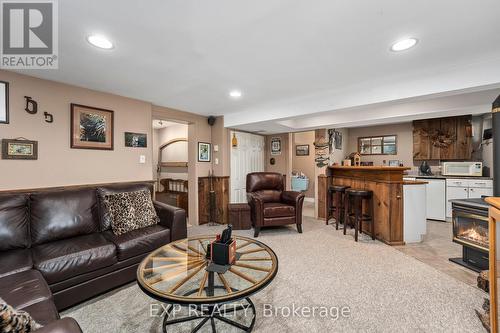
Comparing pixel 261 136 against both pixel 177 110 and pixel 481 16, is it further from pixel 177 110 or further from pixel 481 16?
pixel 481 16

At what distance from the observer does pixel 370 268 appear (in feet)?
8.11

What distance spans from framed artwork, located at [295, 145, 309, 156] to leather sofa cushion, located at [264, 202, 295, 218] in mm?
3388

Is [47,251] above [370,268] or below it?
above

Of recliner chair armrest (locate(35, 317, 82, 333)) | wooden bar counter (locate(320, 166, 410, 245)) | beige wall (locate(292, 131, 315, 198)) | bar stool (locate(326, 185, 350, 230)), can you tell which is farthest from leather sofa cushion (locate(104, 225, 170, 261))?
beige wall (locate(292, 131, 315, 198))

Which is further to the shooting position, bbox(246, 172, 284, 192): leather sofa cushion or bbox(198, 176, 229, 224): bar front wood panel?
bbox(198, 176, 229, 224): bar front wood panel

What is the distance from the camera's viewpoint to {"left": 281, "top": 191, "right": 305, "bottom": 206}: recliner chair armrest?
380cm

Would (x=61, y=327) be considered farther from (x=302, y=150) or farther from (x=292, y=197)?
(x=302, y=150)

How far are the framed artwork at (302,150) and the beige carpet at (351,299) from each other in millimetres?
4229

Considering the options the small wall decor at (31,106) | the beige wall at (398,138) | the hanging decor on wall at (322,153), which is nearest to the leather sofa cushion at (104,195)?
the small wall decor at (31,106)

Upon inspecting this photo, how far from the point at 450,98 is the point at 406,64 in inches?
84.2

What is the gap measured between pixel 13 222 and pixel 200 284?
6.54 ft

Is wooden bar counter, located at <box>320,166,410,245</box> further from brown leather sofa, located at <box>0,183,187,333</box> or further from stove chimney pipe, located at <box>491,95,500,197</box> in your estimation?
brown leather sofa, located at <box>0,183,187,333</box>

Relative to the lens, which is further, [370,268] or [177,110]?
[177,110]

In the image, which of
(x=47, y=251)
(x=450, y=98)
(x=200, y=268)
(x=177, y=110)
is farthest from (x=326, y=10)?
(x=450, y=98)
